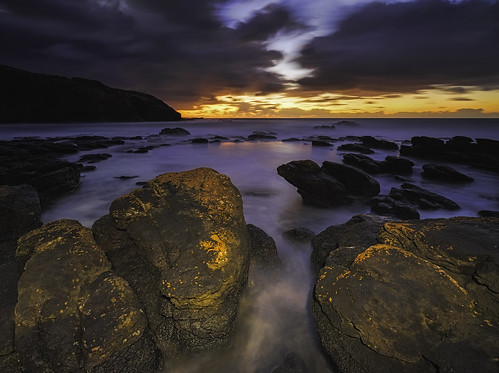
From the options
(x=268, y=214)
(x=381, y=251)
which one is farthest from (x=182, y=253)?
(x=268, y=214)

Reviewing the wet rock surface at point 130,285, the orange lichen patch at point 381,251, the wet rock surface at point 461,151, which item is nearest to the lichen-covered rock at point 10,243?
the wet rock surface at point 130,285

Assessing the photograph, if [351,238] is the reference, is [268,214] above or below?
below

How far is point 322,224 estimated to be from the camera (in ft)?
21.0

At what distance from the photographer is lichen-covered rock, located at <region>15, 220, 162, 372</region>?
1.94m

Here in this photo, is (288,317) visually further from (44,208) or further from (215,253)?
(44,208)

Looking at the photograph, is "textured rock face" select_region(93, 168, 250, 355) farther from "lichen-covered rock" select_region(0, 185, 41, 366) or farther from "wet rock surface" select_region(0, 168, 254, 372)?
"lichen-covered rock" select_region(0, 185, 41, 366)

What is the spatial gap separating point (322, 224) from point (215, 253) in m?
4.40

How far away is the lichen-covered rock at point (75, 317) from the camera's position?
76.5 inches

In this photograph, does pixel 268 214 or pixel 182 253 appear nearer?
pixel 182 253

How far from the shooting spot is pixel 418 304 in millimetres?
1986

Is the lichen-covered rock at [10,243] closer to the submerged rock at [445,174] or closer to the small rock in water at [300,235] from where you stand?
the small rock in water at [300,235]

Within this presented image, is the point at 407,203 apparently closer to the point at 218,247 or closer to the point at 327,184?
the point at 327,184

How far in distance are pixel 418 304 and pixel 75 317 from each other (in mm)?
2866

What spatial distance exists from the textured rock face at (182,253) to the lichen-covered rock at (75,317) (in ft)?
0.96
